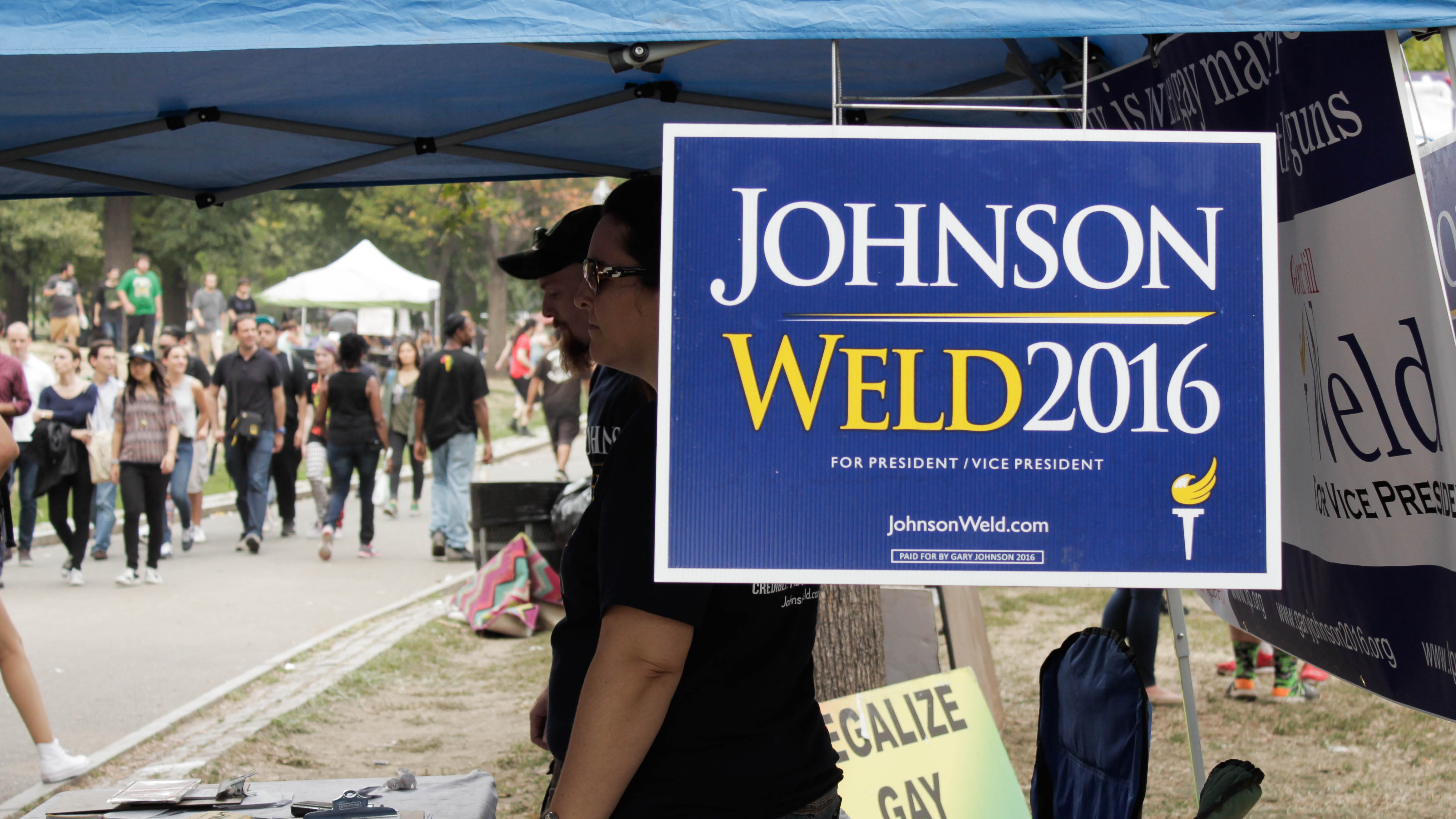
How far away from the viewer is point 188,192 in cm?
481

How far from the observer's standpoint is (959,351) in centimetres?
175

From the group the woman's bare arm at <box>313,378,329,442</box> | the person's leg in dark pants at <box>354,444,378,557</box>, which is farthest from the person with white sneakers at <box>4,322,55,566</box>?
the person's leg in dark pants at <box>354,444,378,557</box>

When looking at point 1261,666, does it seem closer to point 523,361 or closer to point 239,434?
point 239,434

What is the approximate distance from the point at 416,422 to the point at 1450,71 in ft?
34.0

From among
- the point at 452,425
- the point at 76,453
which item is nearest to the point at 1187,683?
the point at 452,425

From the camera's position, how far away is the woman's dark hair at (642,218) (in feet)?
6.48

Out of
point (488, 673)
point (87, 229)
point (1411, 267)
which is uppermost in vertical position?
point (87, 229)

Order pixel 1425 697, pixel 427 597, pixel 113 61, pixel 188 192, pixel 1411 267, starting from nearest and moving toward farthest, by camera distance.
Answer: pixel 1411 267
pixel 1425 697
pixel 113 61
pixel 188 192
pixel 427 597

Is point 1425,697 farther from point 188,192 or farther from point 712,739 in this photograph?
point 188,192

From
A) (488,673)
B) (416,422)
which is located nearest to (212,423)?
(416,422)

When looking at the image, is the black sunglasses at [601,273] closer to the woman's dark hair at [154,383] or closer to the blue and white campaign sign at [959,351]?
the blue and white campaign sign at [959,351]

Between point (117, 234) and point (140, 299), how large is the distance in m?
2.61

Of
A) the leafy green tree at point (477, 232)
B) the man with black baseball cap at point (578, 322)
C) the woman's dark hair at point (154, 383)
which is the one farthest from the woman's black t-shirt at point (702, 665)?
the leafy green tree at point (477, 232)

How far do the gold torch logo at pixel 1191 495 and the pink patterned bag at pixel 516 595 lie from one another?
6.91 m
